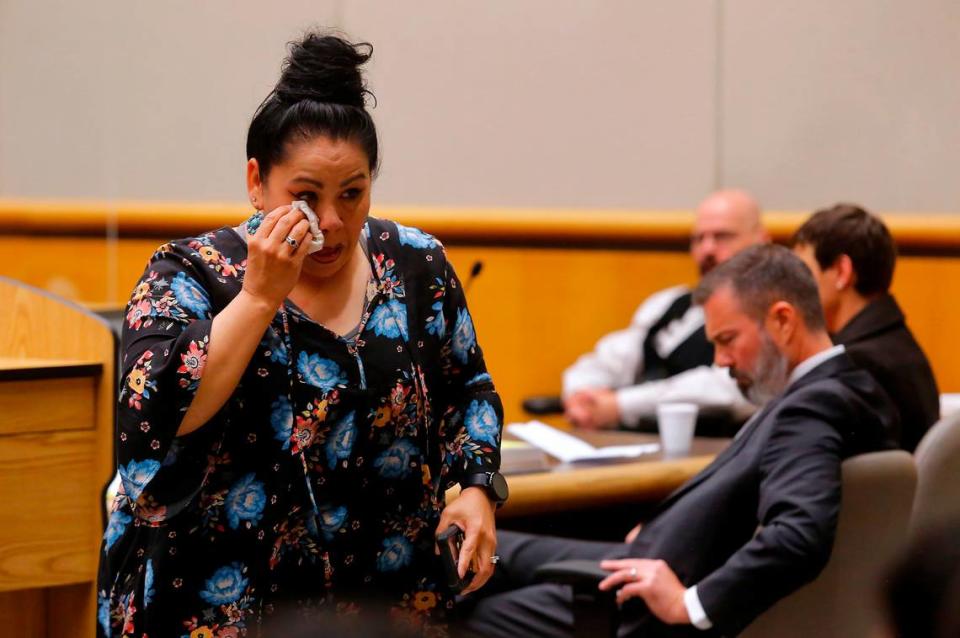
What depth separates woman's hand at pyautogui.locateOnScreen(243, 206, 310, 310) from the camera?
1579mm

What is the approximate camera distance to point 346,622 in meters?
1.70

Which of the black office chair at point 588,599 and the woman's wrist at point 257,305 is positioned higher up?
the woman's wrist at point 257,305

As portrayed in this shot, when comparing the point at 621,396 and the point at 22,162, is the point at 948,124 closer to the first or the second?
the point at 621,396

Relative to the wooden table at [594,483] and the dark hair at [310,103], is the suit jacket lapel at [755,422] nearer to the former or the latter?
the wooden table at [594,483]

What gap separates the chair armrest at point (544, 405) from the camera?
15.5ft

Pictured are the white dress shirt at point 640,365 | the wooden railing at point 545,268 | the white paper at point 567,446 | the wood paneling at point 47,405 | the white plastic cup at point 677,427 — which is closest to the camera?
→ the wood paneling at point 47,405

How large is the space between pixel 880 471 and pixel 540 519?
1.14 meters

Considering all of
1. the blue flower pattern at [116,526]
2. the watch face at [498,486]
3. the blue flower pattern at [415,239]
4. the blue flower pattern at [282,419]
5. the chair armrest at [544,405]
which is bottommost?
the chair armrest at [544,405]

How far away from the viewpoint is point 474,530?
174 cm

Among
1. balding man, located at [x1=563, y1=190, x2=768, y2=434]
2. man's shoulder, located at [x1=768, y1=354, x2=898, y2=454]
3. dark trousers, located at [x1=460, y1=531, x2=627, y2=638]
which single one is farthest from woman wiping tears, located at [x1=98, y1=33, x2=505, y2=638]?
balding man, located at [x1=563, y1=190, x2=768, y2=434]

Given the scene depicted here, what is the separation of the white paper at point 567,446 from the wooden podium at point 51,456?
1.13m

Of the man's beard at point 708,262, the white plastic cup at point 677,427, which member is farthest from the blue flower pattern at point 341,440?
the man's beard at point 708,262

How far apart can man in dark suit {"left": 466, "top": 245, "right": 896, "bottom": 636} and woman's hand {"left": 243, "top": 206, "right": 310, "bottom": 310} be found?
3.68 ft

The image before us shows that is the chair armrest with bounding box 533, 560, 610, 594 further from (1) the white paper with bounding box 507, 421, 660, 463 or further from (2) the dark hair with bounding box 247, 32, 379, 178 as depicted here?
(2) the dark hair with bounding box 247, 32, 379, 178
